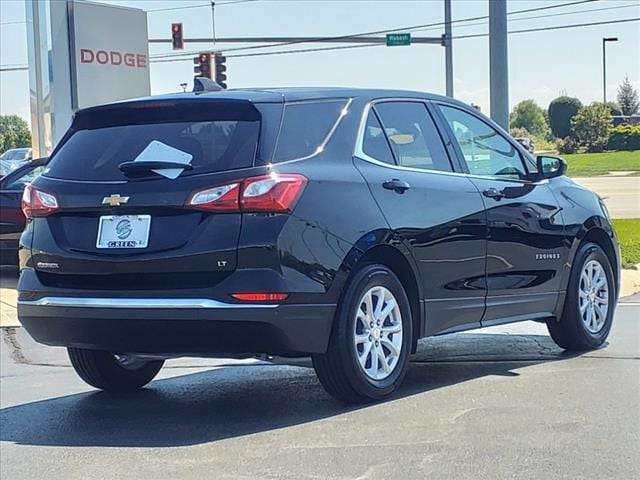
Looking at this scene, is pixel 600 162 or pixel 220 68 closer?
pixel 600 162

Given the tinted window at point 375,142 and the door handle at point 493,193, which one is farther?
the door handle at point 493,193

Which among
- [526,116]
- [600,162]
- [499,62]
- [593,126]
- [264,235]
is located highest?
[526,116]

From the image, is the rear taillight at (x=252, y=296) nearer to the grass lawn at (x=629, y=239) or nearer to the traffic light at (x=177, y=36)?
the grass lawn at (x=629, y=239)

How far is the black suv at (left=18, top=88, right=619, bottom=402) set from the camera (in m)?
5.17

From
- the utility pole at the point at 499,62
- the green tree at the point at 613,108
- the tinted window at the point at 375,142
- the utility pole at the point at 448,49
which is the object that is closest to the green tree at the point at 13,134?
the utility pole at the point at 448,49

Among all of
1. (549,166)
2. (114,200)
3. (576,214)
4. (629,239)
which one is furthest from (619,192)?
(114,200)

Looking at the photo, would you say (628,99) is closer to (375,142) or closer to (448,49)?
(375,142)

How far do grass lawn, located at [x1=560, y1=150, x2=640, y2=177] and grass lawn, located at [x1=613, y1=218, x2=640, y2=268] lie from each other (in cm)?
90

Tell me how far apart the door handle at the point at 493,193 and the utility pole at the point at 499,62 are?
24.5ft

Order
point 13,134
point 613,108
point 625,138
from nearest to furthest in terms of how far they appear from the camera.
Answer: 1. point 625,138
2. point 613,108
3. point 13,134

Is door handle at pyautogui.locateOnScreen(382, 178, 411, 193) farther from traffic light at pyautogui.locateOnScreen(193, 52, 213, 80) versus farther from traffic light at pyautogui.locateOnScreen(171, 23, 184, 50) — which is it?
traffic light at pyautogui.locateOnScreen(171, 23, 184, 50)

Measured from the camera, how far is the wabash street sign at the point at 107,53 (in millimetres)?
16297

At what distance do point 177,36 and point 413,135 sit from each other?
83.4ft

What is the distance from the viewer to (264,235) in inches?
202
